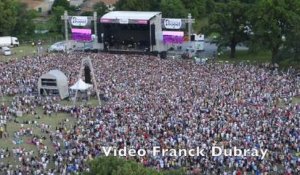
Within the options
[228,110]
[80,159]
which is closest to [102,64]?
[228,110]

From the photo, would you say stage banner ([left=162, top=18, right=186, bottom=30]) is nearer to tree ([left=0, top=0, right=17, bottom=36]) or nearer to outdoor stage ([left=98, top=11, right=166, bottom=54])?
outdoor stage ([left=98, top=11, right=166, bottom=54])

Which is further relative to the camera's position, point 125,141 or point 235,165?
point 125,141

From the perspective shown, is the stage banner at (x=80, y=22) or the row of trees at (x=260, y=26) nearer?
the row of trees at (x=260, y=26)

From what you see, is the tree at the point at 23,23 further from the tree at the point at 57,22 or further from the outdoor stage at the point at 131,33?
the outdoor stage at the point at 131,33

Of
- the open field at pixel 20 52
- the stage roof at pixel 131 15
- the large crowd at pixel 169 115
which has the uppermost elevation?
the stage roof at pixel 131 15

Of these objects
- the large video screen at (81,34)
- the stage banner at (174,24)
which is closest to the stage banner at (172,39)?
the stage banner at (174,24)

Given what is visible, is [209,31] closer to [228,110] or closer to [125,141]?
[228,110]

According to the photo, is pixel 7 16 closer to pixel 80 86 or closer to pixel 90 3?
pixel 90 3
